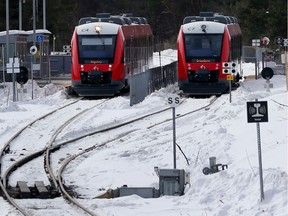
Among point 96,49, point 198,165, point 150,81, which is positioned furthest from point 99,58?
point 198,165

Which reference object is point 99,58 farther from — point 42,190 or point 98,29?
point 42,190

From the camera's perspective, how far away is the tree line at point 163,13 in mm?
74188

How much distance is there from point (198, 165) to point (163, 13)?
297ft

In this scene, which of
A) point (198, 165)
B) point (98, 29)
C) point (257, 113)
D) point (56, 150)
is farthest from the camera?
point (98, 29)

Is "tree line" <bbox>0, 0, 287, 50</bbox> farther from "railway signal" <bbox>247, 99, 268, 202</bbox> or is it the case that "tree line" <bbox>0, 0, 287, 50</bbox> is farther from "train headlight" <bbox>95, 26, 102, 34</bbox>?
"railway signal" <bbox>247, 99, 268, 202</bbox>

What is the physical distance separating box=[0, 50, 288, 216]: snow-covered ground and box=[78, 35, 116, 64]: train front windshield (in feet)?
28.5

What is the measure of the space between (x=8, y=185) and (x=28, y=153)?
5.10 m

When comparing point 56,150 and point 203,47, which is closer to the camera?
point 56,150

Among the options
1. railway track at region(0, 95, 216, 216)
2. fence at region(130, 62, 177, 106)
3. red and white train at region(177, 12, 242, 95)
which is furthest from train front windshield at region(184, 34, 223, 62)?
railway track at region(0, 95, 216, 216)

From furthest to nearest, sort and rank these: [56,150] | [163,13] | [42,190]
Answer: [163,13] → [56,150] → [42,190]

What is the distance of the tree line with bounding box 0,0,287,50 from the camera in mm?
74188

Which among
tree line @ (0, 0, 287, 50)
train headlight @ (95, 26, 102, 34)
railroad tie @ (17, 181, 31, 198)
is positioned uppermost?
train headlight @ (95, 26, 102, 34)

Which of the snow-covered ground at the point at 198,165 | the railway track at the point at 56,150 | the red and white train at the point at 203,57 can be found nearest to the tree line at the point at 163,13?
the red and white train at the point at 203,57

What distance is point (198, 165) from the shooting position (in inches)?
819
